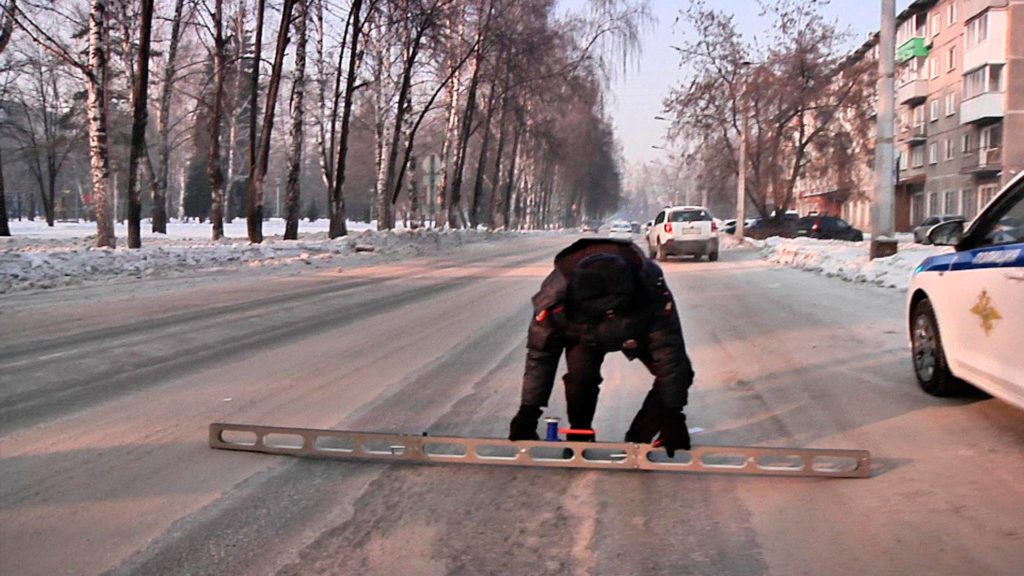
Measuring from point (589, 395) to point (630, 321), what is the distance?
0.60 metres

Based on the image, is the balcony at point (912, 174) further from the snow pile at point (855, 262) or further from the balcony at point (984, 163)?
the snow pile at point (855, 262)

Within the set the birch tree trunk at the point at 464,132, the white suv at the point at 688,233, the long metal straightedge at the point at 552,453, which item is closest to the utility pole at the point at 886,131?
the white suv at the point at 688,233

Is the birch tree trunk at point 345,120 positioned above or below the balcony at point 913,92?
below

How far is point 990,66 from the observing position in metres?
50.2

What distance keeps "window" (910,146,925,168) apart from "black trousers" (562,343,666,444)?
216ft

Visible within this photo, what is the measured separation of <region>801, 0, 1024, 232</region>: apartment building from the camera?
49156 millimetres

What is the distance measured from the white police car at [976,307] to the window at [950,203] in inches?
2222

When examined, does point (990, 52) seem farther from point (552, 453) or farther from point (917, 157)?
point (552, 453)

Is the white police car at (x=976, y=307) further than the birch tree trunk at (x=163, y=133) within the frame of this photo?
No

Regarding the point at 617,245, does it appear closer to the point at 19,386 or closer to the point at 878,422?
the point at 878,422

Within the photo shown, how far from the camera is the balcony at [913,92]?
61.9m

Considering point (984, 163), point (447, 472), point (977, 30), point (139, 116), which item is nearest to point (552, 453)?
point (447, 472)

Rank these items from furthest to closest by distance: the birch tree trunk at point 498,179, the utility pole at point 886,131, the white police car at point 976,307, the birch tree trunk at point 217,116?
the birch tree trunk at point 498,179 < the birch tree trunk at point 217,116 < the utility pole at point 886,131 < the white police car at point 976,307

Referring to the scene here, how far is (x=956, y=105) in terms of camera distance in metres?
56.8
